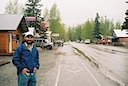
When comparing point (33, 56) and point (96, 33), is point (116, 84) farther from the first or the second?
point (96, 33)

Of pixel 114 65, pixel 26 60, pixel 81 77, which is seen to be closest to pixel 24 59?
pixel 26 60

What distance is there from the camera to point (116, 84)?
442 inches

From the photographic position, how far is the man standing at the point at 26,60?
610cm

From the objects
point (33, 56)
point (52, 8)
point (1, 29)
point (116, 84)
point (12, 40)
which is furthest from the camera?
point (52, 8)

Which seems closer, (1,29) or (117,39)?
(1,29)

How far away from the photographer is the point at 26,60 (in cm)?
610

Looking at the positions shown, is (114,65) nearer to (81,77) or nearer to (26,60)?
(81,77)

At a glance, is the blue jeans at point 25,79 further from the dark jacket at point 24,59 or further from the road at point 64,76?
the road at point 64,76

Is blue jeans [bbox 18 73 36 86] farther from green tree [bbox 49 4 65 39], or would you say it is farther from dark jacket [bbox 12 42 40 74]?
green tree [bbox 49 4 65 39]

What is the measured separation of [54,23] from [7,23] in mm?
60158

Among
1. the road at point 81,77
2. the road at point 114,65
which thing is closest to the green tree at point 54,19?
the road at point 114,65

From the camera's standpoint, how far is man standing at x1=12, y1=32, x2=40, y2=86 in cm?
610

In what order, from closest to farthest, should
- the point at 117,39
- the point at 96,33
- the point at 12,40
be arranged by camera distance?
1. the point at 12,40
2. the point at 117,39
3. the point at 96,33

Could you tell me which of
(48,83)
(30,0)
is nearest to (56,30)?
(30,0)
